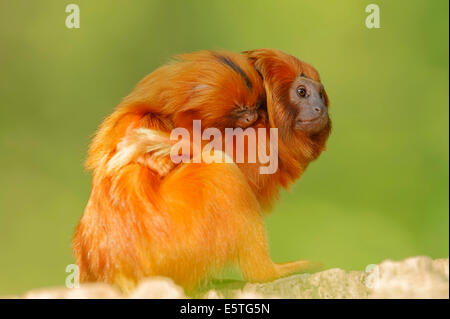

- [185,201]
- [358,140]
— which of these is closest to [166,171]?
[185,201]

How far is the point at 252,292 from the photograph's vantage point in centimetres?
223

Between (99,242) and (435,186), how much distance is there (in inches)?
111

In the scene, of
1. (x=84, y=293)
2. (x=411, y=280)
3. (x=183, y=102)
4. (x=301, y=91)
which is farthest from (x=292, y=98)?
(x=84, y=293)

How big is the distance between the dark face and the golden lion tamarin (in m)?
0.37

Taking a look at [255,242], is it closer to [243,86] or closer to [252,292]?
[252,292]

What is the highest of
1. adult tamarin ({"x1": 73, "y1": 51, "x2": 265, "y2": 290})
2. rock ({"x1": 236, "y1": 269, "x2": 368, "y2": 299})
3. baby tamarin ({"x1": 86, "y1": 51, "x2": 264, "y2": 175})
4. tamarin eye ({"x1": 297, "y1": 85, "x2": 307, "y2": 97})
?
tamarin eye ({"x1": 297, "y1": 85, "x2": 307, "y2": 97})

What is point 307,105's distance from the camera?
9.11 ft


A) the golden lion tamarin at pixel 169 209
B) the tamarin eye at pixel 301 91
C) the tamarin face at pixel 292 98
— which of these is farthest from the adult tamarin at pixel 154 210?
the tamarin eye at pixel 301 91

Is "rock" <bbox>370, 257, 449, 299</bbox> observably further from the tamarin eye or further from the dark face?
the tamarin eye

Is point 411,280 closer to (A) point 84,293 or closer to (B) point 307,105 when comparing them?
(B) point 307,105

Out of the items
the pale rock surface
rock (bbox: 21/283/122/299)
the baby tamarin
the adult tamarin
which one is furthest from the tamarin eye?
rock (bbox: 21/283/122/299)

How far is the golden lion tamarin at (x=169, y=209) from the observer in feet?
7.29

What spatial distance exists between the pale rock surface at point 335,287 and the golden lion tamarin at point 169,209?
0.25ft

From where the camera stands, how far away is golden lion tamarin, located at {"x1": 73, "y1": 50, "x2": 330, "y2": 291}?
222 cm
